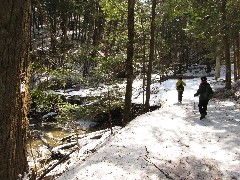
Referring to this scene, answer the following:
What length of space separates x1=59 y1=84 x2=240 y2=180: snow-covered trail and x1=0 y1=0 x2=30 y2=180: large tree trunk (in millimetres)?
2518

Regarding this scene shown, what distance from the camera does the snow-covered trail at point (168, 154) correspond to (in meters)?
6.56

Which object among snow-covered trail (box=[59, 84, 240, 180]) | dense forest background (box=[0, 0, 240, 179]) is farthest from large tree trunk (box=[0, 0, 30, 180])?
snow-covered trail (box=[59, 84, 240, 180])

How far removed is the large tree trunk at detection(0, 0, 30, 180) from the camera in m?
3.55

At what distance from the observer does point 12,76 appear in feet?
12.0

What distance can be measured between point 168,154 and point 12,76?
5.19 metres

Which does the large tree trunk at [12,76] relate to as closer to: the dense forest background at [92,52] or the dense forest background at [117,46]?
the dense forest background at [92,52]

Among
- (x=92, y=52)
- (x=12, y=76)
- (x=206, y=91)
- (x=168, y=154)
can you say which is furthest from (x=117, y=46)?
(x=12, y=76)

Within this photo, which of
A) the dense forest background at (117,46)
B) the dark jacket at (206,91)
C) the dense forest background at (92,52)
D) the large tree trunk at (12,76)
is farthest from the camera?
the dark jacket at (206,91)

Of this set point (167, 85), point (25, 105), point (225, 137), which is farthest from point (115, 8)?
point (167, 85)

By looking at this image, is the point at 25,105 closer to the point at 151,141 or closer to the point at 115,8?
Result: the point at 151,141

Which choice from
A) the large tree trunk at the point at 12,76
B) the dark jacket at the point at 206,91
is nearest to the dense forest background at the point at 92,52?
the large tree trunk at the point at 12,76

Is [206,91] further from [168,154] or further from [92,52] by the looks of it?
[92,52]

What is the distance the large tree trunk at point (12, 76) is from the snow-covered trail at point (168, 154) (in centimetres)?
252

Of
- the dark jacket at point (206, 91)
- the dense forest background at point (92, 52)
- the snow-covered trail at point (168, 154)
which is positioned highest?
the dense forest background at point (92, 52)
